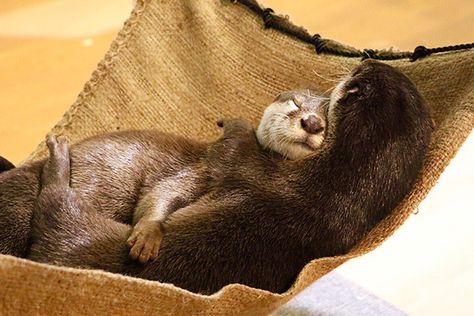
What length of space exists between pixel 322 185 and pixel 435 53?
484mm

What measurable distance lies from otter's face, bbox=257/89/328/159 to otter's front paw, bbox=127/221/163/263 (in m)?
0.28

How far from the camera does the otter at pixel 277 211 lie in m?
1.08

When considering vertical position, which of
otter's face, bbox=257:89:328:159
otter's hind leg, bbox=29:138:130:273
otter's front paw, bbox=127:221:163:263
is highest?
otter's face, bbox=257:89:328:159

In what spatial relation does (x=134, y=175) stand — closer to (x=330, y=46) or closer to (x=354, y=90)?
(x=354, y=90)

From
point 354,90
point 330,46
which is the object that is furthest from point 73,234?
point 330,46

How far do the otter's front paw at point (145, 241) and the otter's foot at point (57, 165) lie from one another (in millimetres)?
176

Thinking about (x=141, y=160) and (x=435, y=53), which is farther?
(x=435, y=53)

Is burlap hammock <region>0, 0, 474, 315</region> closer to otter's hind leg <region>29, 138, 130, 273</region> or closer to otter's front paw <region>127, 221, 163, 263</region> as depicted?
otter's hind leg <region>29, 138, 130, 273</region>

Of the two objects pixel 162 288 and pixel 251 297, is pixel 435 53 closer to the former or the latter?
pixel 251 297

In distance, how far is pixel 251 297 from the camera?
1.01m

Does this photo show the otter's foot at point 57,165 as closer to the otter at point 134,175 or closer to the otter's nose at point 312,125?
the otter at point 134,175

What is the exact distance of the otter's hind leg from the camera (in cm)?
109

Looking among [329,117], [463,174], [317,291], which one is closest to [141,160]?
[329,117]

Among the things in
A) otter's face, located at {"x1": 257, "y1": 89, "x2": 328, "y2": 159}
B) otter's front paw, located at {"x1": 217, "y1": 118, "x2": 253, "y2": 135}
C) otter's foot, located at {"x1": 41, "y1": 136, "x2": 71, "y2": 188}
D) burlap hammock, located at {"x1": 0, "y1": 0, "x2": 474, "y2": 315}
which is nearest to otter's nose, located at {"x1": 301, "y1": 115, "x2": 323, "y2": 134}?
otter's face, located at {"x1": 257, "y1": 89, "x2": 328, "y2": 159}
